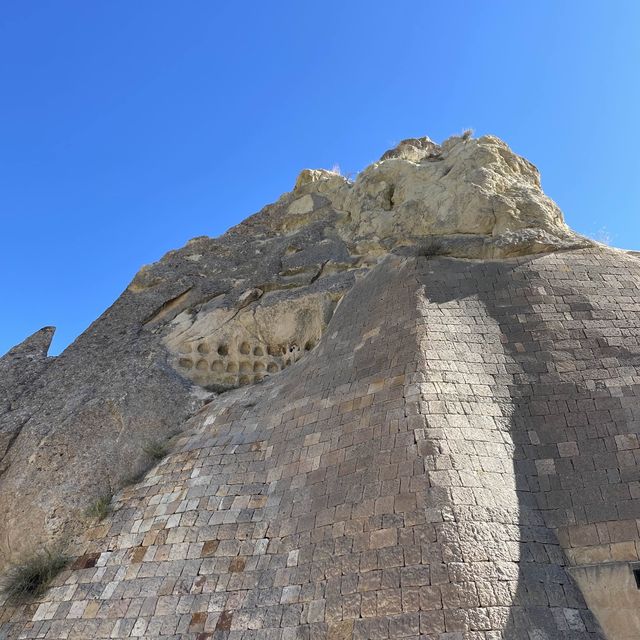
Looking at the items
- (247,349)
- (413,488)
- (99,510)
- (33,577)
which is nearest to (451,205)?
(247,349)

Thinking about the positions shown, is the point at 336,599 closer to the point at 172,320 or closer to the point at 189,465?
the point at 189,465

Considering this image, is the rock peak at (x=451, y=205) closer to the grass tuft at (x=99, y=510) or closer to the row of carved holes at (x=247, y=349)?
the row of carved holes at (x=247, y=349)

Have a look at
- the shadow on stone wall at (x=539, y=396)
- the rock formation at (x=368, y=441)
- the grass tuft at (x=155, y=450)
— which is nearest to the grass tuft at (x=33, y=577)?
the rock formation at (x=368, y=441)

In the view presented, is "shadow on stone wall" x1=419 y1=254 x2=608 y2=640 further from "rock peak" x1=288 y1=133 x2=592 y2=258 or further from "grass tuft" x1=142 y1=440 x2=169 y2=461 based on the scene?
"grass tuft" x1=142 y1=440 x2=169 y2=461

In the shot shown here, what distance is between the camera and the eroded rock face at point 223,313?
22.1ft

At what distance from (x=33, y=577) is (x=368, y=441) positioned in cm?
365

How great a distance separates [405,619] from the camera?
12.5 ft

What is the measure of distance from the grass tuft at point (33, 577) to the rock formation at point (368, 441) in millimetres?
123

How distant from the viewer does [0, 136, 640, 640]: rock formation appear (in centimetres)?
416

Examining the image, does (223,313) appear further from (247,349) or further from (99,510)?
(99,510)

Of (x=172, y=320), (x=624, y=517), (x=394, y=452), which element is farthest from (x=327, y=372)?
(x=172, y=320)

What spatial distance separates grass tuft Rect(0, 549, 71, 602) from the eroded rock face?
311mm

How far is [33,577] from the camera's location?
564cm

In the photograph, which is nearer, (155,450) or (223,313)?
(155,450)
